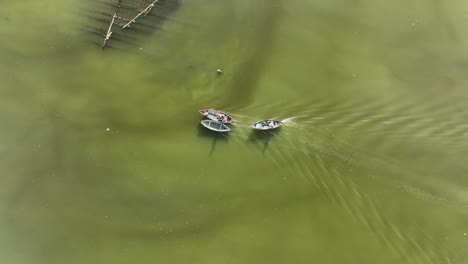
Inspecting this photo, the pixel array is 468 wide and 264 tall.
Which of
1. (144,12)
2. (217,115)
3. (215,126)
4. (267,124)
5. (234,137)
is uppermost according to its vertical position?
(144,12)

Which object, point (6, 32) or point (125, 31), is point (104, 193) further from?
point (6, 32)

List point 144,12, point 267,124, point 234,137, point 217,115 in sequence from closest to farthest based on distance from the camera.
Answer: point 267,124 → point 217,115 → point 234,137 → point 144,12

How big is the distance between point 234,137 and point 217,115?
0.92 meters

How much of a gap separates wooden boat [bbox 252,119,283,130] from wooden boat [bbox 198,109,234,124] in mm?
903

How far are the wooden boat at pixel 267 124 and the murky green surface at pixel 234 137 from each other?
291 millimetres

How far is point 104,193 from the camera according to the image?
1424 cm

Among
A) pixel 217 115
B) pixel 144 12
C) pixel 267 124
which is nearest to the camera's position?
pixel 267 124

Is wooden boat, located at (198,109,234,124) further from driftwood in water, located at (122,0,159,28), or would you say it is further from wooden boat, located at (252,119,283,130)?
driftwood in water, located at (122,0,159,28)

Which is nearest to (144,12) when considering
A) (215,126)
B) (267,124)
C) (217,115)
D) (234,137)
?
(217,115)

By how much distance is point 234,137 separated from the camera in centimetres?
1470

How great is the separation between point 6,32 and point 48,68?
2068 mm

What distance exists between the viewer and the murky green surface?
13945 millimetres

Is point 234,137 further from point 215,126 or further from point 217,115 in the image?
point 217,115

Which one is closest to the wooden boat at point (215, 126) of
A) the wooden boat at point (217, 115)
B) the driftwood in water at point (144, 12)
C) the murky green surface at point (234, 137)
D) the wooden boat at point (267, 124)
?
the wooden boat at point (217, 115)
